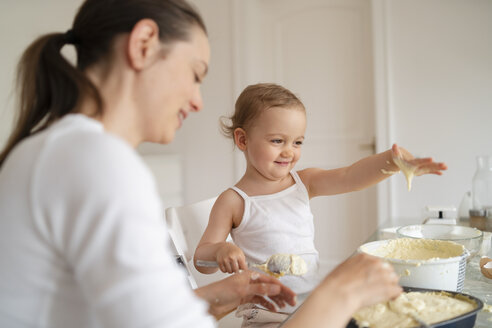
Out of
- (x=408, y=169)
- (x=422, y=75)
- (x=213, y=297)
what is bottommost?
(x=213, y=297)

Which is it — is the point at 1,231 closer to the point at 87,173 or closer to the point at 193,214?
the point at 87,173

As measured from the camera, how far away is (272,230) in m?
1.38

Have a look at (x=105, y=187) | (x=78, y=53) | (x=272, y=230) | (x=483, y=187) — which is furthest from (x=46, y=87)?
(x=483, y=187)

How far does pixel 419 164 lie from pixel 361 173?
38 centimetres

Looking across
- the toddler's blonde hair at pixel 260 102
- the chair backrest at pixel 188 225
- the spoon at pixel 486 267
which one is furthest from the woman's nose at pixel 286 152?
the spoon at pixel 486 267

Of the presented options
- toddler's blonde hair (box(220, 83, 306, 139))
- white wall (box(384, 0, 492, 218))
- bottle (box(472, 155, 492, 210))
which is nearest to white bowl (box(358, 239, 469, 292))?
toddler's blonde hair (box(220, 83, 306, 139))

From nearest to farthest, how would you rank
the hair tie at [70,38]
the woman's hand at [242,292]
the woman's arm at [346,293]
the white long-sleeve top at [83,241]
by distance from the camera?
the white long-sleeve top at [83,241] < the woman's arm at [346,293] < the hair tie at [70,38] < the woman's hand at [242,292]

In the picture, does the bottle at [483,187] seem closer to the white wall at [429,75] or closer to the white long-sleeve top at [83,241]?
the white wall at [429,75]

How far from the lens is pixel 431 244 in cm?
102

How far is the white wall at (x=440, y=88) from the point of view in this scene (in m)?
2.92

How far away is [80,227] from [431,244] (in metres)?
0.83

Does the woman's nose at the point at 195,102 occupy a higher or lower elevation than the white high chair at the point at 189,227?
higher

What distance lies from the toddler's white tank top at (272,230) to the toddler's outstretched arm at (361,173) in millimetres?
131

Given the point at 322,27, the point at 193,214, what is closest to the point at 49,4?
the point at 322,27
